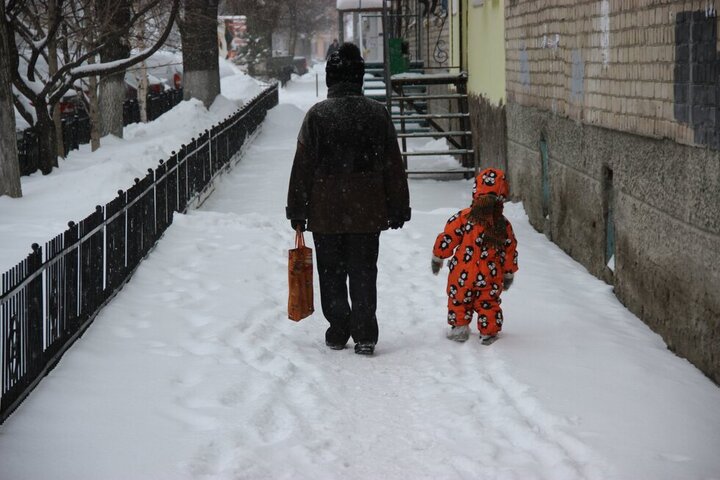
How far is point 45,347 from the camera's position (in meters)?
6.54

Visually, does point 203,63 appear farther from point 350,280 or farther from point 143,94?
point 350,280

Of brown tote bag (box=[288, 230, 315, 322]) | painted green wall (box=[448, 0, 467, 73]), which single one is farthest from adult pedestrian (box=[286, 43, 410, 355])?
painted green wall (box=[448, 0, 467, 73])

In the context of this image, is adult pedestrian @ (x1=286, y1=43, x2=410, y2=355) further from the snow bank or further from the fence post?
the snow bank

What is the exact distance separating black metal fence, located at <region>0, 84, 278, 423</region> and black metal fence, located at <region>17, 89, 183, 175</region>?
6416 mm

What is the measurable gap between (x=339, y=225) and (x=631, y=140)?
2.63m

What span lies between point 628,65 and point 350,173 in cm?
274

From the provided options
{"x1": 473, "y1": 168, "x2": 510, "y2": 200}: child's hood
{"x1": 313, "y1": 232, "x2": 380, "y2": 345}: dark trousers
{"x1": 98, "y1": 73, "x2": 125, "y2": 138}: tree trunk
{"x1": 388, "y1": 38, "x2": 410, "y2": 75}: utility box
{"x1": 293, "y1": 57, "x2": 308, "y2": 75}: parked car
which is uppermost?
{"x1": 293, "y1": 57, "x2": 308, "y2": 75}: parked car

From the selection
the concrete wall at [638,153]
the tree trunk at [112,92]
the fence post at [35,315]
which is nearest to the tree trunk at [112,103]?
the tree trunk at [112,92]

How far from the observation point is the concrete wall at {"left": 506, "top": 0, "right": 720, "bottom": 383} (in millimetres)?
6734

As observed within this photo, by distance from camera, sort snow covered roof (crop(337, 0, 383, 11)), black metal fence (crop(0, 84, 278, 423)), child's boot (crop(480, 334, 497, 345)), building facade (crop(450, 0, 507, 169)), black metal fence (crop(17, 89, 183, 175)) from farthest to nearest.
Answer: snow covered roof (crop(337, 0, 383, 11)), black metal fence (crop(17, 89, 183, 175)), building facade (crop(450, 0, 507, 169)), child's boot (crop(480, 334, 497, 345)), black metal fence (crop(0, 84, 278, 423))

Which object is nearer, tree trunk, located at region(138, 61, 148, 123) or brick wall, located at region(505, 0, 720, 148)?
brick wall, located at region(505, 0, 720, 148)

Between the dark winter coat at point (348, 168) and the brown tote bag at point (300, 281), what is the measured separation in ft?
0.58

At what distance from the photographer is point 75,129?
2247 cm

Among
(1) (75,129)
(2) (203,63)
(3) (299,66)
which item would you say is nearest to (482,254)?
(1) (75,129)
